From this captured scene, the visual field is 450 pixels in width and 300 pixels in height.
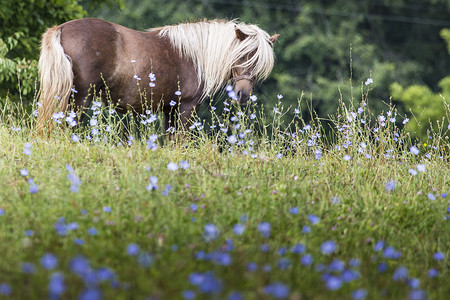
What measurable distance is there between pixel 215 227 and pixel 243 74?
4.12 metres

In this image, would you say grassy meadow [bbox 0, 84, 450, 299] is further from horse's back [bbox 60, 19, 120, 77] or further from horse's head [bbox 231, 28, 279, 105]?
horse's head [bbox 231, 28, 279, 105]

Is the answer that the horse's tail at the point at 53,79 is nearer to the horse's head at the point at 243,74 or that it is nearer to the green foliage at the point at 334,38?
the horse's head at the point at 243,74

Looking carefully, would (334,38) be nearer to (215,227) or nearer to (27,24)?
(27,24)

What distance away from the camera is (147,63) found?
6.28m

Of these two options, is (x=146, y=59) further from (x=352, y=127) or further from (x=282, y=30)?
(x=282, y=30)

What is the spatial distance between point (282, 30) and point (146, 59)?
11.9 meters

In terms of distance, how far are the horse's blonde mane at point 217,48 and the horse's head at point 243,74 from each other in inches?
0.6

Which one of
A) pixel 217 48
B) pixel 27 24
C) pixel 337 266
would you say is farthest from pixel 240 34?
pixel 27 24

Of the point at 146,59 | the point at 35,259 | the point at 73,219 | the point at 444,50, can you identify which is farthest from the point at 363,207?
the point at 444,50

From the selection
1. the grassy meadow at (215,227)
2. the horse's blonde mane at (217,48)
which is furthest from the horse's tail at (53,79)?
the horse's blonde mane at (217,48)

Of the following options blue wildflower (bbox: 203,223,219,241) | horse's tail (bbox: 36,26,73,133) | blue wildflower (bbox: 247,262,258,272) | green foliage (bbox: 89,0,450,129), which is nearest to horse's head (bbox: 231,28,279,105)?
horse's tail (bbox: 36,26,73,133)

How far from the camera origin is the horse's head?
6406 millimetres

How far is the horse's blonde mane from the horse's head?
1 centimetres

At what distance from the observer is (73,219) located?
10.0 ft
